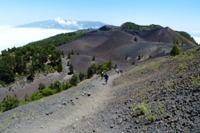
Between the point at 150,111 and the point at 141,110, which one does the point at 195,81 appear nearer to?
the point at 150,111

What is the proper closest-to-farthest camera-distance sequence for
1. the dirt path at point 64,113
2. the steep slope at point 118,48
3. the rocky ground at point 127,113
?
the rocky ground at point 127,113 < the dirt path at point 64,113 < the steep slope at point 118,48

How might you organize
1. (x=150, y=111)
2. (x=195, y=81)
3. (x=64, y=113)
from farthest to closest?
(x=64, y=113), (x=195, y=81), (x=150, y=111)

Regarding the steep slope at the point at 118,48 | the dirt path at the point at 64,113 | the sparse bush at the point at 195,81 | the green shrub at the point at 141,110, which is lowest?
the steep slope at the point at 118,48

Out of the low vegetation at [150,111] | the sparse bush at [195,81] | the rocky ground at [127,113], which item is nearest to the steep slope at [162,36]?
the rocky ground at [127,113]

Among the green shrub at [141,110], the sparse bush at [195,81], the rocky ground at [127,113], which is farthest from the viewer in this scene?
the sparse bush at [195,81]

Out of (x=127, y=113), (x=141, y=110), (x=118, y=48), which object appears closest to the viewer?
(x=141, y=110)

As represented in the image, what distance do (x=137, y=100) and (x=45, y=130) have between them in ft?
24.8

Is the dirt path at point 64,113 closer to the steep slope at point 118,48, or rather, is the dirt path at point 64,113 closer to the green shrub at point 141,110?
the green shrub at point 141,110

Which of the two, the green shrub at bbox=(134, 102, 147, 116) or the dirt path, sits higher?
the green shrub at bbox=(134, 102, 147, 116)

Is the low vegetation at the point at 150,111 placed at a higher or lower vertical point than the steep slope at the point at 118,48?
higher

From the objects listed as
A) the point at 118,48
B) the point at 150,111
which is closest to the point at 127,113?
the point at 150,111

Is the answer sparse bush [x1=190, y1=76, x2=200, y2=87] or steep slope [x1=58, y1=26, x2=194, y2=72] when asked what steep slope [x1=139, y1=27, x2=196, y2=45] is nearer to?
steep slope [x1=58, y1=26, x2=194, y2=72]

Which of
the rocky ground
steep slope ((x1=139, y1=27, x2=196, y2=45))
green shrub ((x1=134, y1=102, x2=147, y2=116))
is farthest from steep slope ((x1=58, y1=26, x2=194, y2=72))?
green shrub ((x1=134, y1=102, x2=147, y2=116))

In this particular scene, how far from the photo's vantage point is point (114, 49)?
13600cm
